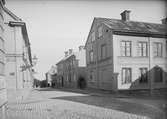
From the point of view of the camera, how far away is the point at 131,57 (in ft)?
59.6

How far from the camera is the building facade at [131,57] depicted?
17.7 metres

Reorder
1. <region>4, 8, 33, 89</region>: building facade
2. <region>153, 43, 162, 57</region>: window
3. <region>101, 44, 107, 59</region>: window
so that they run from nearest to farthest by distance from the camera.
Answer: <region>4, 8, 33, 89</region>: building facade, <region>153, 43, 162, 57</region>: window, <region>101, 44, 107, 59</region>: window

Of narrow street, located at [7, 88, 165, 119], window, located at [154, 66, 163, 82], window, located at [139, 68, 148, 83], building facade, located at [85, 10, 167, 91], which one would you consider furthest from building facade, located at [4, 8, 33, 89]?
window, located at [154, 66, 163, 82]

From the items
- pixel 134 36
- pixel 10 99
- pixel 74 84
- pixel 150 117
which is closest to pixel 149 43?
pixel 134 36

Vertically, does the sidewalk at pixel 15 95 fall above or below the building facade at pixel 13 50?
below

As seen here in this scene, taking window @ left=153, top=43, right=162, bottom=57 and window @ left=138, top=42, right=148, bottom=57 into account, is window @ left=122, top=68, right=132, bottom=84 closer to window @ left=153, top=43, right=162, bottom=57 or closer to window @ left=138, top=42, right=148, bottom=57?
window @ left=138, top=42, right=148, bottom=57

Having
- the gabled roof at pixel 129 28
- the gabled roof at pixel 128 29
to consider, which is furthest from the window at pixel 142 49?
the gabled roof at pixel 129 28

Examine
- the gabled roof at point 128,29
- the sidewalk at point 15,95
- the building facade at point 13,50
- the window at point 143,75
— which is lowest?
the sidewalk at point 15,95

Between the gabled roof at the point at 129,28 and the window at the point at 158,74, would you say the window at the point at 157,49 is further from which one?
the window at the point at 158,74

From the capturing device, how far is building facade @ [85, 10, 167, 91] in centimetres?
1766

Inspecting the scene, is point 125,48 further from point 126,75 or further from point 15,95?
point 15,95

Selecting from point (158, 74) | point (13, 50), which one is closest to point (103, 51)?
point (158, 74)

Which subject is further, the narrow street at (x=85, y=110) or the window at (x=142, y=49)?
the window at (x=142, y=49)

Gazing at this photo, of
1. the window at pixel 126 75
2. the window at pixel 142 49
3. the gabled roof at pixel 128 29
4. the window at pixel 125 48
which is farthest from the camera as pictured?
the window at pixel 142 49
